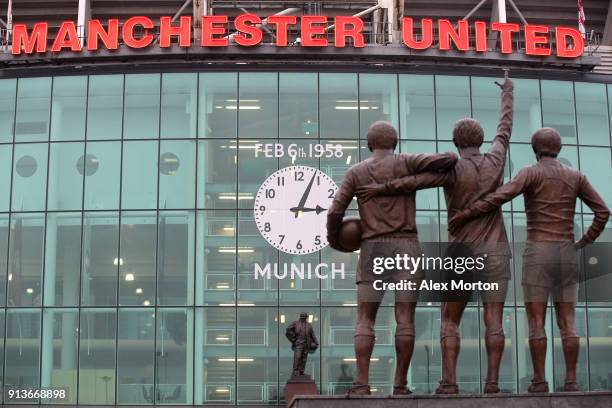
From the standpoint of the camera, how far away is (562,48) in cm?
4394

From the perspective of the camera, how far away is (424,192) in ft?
139

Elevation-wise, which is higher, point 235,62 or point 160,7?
point 160,7


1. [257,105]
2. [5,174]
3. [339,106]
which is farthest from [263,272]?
[5,174]

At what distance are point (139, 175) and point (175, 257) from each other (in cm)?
313

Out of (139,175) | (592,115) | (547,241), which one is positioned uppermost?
(592,115)

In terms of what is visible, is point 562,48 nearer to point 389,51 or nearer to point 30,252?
A: point 389,51

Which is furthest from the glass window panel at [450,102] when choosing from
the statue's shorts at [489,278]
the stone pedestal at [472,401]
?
the stone pedestal at [472,401]

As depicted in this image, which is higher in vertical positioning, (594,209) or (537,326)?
(594,209)

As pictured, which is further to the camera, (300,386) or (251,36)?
(251,36)

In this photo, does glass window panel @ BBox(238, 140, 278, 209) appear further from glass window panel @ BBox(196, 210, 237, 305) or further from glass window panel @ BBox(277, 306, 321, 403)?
glass window panel @ BBox(277, 306, 321, 403)

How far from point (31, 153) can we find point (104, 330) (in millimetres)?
6864

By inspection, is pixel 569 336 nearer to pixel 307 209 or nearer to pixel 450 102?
pixel 307 209

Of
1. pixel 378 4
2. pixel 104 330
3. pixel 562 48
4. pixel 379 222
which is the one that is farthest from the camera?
pixel 378 4

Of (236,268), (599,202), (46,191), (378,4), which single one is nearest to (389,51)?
(378,4)
